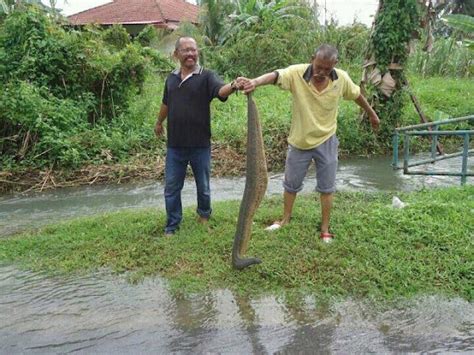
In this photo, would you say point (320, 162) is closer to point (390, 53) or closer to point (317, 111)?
point (317, 111)

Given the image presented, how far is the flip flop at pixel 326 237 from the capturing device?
461 cm

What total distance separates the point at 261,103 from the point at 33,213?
7.26 m

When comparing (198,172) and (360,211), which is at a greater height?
(198,172)

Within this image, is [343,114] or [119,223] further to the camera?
[343,114]

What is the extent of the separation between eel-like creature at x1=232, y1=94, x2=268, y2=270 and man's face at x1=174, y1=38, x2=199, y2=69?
0.96 meters

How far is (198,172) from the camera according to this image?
4.94 meters

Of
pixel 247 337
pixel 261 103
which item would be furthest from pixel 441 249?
pixel 261 103

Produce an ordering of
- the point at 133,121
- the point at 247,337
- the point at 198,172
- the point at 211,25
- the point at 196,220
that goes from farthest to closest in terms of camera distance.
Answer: the point at 211,25
the point at 133,121
the point at 196,220
the point at 198,172
the point at 247,337

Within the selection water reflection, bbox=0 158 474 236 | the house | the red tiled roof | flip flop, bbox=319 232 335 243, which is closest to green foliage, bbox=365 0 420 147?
water reflection, bbox=0 158 474 236

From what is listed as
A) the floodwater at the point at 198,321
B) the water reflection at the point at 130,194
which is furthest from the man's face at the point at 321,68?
the water reflection at the point at 130,194

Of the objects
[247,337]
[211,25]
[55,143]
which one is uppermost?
[211,25]

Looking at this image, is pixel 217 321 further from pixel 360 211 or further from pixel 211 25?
pixel 211 25

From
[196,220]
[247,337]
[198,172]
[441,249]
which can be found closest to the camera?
[247,337]

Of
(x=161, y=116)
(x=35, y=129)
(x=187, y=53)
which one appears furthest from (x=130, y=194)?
(x=187, y=53)
